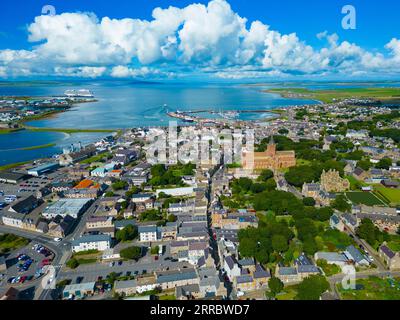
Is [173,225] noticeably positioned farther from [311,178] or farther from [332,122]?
[332,122]

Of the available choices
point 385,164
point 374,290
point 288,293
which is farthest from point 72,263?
point 385,164

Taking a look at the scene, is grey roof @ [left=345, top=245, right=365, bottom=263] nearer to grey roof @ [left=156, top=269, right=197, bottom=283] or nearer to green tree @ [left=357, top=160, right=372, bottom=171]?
grey roof @ [left=156, top=269, right=197, bottom=283]

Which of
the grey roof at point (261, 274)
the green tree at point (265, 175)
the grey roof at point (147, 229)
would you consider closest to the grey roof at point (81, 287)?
the grey roof at point (147, 229)

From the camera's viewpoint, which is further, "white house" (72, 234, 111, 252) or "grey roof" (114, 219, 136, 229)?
"grey roof" (114, 219, 136, 229)

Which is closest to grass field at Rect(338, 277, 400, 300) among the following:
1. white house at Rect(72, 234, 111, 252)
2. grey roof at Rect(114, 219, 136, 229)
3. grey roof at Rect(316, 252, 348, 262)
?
grey roof at Rect(316, 252, 348, 262)

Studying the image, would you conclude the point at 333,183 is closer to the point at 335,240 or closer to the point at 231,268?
the point at 335,240

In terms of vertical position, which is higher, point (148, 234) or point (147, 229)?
point (147, 229)
